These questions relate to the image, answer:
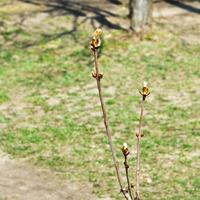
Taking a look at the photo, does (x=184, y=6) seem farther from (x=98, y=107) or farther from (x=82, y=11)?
(x=98, y=107)

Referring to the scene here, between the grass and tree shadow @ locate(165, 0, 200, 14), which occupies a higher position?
tree shadow @ locate(165, 0, 200, 14)

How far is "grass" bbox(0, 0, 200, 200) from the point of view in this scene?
8.86 meters

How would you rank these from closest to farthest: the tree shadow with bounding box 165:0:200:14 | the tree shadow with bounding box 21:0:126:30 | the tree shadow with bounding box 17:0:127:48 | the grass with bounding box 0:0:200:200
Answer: the grass with bounding box 0:0:200:200 < the tree shadow with bounding box 17:0:127:48 < the tree shadow with bounding box 21:0:126:30 < the tree shadow with bounding box 165:0:200:14

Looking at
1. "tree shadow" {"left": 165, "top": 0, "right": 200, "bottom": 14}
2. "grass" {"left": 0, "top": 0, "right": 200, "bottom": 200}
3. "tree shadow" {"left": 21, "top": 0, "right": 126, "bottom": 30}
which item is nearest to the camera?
"grass" {"left": 0, "top": 0, "right": 200, "bottom": 200}

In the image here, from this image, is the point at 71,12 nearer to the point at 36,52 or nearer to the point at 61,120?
the point at 36,52

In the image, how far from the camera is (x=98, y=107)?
36.0 ft

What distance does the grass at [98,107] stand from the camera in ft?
29.1

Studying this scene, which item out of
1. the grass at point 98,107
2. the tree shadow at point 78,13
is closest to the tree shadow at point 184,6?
the tree shadow at point 78,13

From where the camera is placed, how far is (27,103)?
1117cm

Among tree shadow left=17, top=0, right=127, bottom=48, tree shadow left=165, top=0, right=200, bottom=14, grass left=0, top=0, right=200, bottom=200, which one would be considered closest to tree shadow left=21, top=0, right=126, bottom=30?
tree shadow left=17, top=0, right=127, bottom=48

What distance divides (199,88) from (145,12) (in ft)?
10.3

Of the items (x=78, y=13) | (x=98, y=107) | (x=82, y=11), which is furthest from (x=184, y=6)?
(x=98, y=107)

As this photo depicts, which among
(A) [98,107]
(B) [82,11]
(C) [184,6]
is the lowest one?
(A) [98,107]

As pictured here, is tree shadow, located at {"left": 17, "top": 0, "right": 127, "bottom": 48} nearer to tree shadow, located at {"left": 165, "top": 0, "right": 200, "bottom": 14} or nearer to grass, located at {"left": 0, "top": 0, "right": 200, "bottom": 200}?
grass, located at {"left": 0, "top": 0, "right": 200, "bottom": 200}
